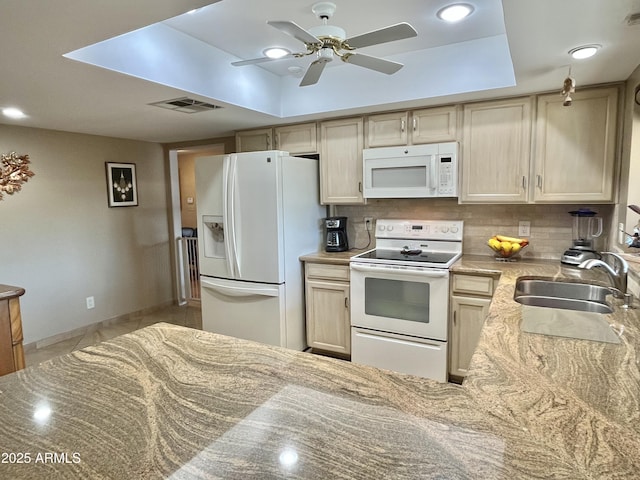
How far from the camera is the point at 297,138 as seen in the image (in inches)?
139

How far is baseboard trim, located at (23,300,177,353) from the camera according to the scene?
3.57 meters

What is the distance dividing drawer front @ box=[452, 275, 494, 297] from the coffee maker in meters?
1.11

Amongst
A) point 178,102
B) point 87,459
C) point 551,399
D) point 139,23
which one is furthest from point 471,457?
point 178,102

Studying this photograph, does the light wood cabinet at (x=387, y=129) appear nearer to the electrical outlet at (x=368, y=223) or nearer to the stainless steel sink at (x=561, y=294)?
the electrical outlet at (x=368, y=223)

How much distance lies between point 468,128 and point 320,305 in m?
1.81

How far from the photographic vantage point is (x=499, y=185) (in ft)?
9.18

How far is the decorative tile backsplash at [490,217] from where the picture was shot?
9.41 feet

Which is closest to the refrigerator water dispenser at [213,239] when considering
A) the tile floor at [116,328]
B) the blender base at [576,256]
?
the tile floor at [116,328]

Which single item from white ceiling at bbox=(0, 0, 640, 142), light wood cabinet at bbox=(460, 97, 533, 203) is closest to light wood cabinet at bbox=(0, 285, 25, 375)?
white ceiling at bbox=(0, 0, 640, 142)

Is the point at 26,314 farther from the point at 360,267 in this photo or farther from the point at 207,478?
the point at 207,478

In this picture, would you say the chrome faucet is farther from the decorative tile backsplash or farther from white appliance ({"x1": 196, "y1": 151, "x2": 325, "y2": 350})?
white appliance ({"x1": 196, "y1": 151, "x2": 325, "y2": 350})

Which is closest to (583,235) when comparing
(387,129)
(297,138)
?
(387,129)

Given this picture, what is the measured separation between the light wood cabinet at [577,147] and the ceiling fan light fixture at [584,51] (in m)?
0.72

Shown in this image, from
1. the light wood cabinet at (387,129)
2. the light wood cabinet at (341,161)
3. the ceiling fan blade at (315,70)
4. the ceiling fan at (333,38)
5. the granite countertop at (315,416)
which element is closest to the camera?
the granite countertop at (315,416)
